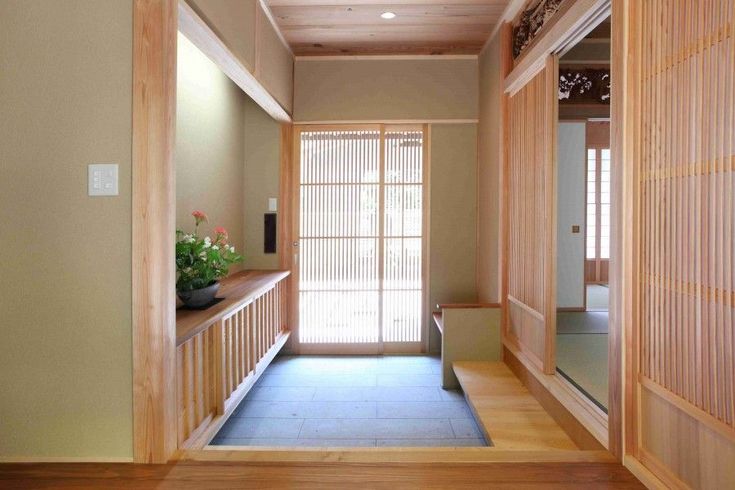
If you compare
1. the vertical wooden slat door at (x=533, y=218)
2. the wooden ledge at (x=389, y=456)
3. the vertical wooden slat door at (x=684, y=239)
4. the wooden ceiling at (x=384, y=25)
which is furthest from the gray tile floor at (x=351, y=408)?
the wooden ceiling at (x=384, y=25)

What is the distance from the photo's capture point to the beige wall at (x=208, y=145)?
8.91ft

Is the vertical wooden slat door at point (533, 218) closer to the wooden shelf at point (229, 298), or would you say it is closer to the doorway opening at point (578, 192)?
the doorway opening at point (578, 192)

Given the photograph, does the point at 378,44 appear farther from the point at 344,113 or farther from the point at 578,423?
the point at 578,423

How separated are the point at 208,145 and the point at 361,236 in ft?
5.14

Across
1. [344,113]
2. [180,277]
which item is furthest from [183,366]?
[344,113]

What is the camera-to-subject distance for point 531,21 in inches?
108

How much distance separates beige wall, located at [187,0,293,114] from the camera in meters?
2.14

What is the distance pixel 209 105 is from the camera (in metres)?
3.20

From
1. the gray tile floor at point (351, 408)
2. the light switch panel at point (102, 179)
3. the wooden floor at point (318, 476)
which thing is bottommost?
the gray tile floor at point (351, 408)

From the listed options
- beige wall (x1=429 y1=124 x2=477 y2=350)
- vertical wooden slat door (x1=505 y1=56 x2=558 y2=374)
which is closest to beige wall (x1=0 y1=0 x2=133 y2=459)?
vertical wooden slat door (x1=505 y1=56 x2=558 y2=374)

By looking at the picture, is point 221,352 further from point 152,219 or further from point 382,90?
point 382,90

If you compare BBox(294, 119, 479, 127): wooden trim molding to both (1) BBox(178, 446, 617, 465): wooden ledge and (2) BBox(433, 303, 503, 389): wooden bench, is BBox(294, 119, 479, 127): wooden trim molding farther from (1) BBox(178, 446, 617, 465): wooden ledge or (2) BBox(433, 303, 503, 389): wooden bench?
(1) BBox(178, 446, 617, 465): wooden ledge

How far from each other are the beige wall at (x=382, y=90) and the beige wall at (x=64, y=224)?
2.50 metres

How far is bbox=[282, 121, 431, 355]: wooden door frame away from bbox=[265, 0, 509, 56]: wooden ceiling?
24.5 inches
